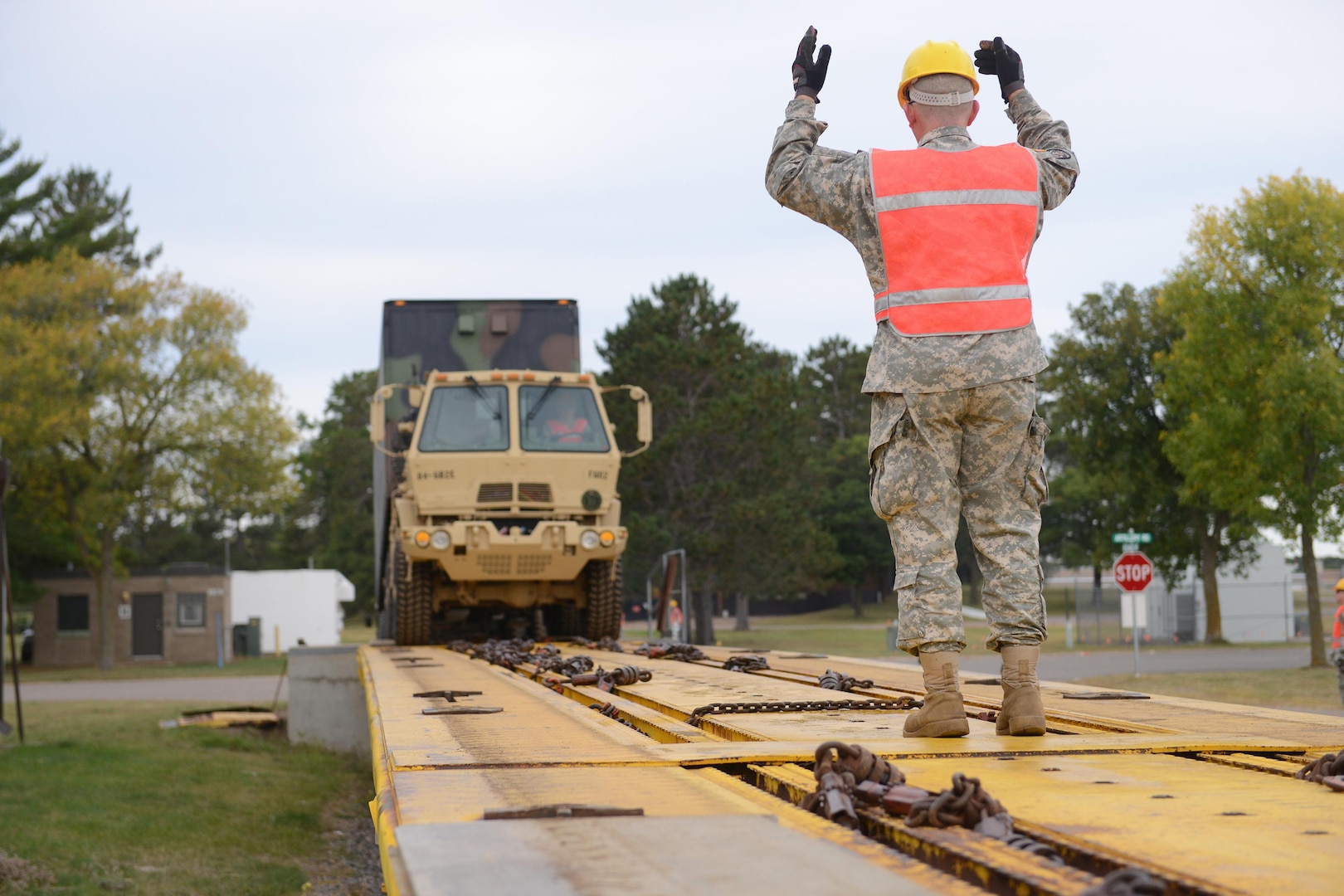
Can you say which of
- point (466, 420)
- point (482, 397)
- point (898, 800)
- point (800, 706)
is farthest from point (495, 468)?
point (898, 800)

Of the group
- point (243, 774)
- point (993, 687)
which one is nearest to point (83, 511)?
point (243, 774)

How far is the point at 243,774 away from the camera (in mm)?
13445

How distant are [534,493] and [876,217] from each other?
8.86 m

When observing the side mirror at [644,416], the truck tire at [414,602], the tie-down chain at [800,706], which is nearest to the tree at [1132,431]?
the side mirror at [644,416]

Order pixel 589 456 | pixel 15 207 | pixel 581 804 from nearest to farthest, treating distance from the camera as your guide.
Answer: pixel 581 804 → pixel 589 456 → pixel 15 207

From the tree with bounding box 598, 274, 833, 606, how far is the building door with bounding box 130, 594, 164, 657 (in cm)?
1610

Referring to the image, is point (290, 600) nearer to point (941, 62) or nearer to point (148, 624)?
point (148, 624)

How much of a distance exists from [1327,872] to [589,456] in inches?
423

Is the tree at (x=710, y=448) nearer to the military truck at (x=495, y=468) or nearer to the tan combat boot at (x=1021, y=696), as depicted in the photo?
the military truck at (x=495, y=468)

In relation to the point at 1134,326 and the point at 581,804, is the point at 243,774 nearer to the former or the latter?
the point at 581,804

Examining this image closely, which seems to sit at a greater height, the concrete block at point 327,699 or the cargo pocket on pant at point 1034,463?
the cargo pocket on pant at point 1034,463

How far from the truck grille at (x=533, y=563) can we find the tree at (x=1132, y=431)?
102 feet

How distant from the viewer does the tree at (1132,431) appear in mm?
40438

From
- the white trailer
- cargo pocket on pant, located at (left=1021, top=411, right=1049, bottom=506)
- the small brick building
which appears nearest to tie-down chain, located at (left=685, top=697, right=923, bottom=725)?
cargo pocket on pant, located at (left=1021, top=411, right=1049, bottom=506)
